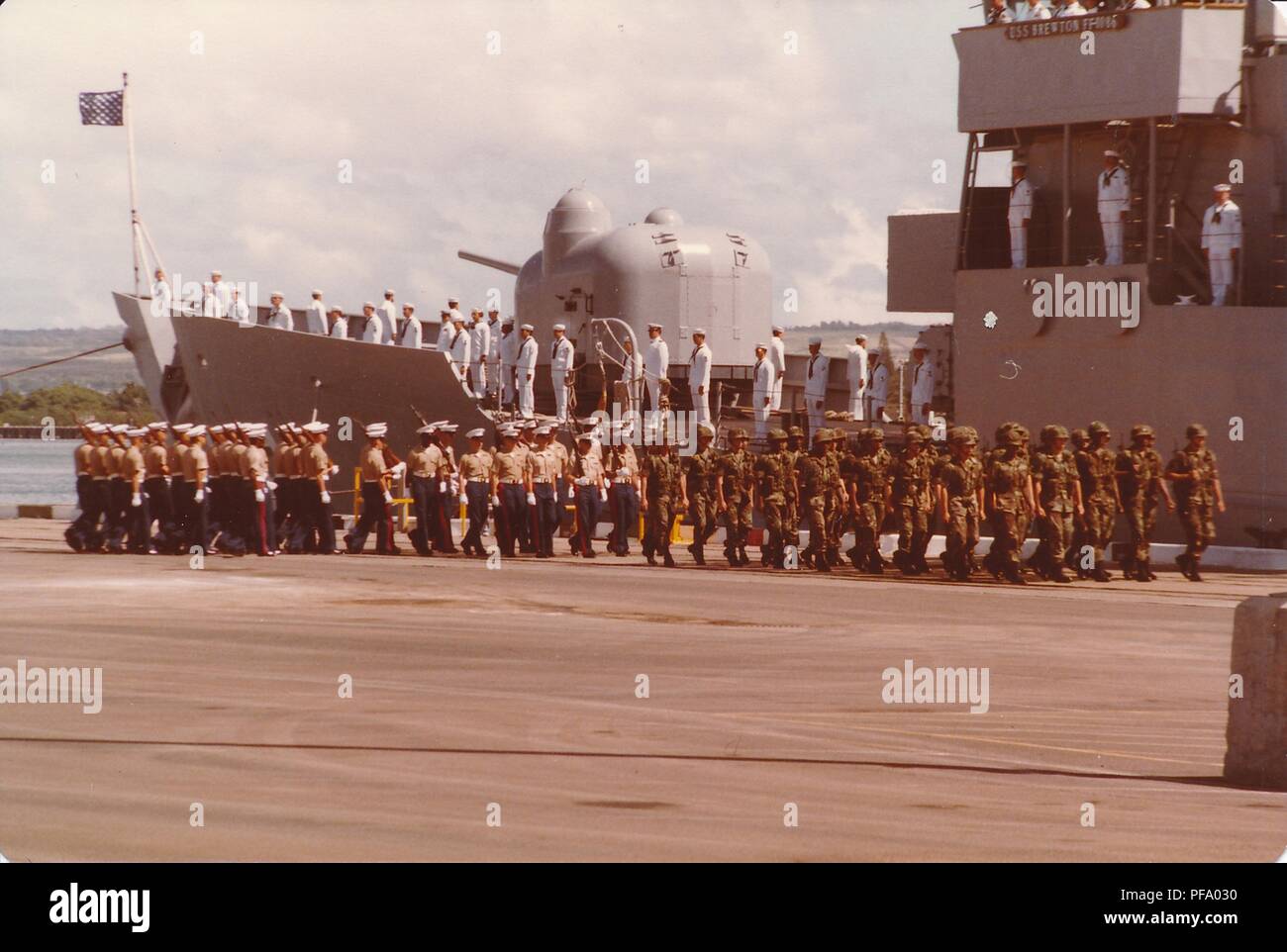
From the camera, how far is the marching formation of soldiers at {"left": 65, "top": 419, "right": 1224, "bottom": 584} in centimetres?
1736

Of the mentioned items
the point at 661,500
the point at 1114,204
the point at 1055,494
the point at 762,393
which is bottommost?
the point at 661,500

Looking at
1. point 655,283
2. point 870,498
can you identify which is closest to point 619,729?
point 870,498

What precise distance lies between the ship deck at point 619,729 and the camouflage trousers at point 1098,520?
133cm

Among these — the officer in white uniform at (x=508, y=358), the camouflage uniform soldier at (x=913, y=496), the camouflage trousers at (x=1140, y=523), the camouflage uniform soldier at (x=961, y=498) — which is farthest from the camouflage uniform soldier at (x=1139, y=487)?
the officer in white uniform at (x=508, y=358)

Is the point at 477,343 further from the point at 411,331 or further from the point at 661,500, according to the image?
the point at 661,500

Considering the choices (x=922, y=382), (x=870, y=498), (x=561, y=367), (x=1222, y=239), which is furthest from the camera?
(x=561, y=367)

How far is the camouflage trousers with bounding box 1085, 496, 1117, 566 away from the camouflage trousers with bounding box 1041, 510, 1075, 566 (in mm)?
220

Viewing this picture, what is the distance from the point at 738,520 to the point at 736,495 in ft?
0.97

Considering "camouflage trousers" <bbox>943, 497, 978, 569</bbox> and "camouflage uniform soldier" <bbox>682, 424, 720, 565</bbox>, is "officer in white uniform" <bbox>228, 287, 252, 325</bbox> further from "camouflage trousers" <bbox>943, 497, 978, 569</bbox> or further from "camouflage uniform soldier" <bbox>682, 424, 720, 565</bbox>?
"camouflage trousers" <bbox>943, 497, 978, 569</bbox>

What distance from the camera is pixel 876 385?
81.6 ft

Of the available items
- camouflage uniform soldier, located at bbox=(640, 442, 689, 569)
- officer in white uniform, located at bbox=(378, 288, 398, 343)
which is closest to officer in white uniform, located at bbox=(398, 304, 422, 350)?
officer in white uniform, located at bbox=(378, 288, 398, 343)

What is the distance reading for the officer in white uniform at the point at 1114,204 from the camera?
20531 millimetres
